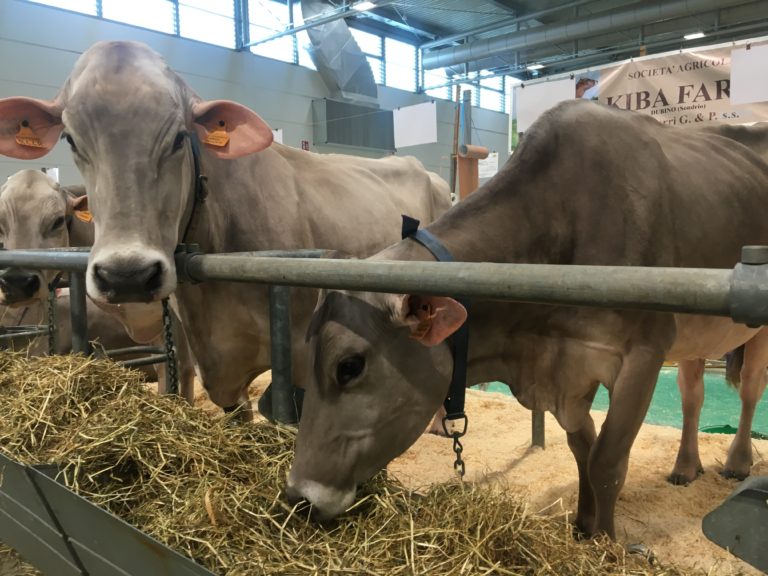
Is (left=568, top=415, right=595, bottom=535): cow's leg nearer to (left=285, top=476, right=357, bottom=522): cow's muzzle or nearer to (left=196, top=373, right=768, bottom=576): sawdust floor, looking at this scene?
(left=196, top=373, right=768, bottom=576): sawdust floor

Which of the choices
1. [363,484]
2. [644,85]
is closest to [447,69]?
[644,85]

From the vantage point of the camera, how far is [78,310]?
7.88 feet

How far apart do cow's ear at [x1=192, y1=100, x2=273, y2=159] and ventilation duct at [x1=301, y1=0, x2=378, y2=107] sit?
10.2m

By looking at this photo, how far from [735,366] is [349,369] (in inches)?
111

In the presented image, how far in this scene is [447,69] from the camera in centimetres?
1703

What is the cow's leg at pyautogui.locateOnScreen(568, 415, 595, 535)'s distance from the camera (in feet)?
7.88

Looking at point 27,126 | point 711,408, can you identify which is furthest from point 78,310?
point 711,408

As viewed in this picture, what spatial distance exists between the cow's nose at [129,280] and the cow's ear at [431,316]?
2.24 feet

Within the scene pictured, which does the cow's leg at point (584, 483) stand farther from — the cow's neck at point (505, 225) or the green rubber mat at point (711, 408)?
the green rubber mat at point (711, 408)

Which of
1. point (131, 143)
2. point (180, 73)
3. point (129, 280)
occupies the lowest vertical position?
point (129, 280)

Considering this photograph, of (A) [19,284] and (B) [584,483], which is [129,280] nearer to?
(B) [584,483]

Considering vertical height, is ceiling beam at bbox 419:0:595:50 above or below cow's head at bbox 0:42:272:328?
above

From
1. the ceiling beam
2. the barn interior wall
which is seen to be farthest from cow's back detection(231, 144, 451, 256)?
the ceiling beam

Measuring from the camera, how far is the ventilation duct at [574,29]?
39.9 feet
